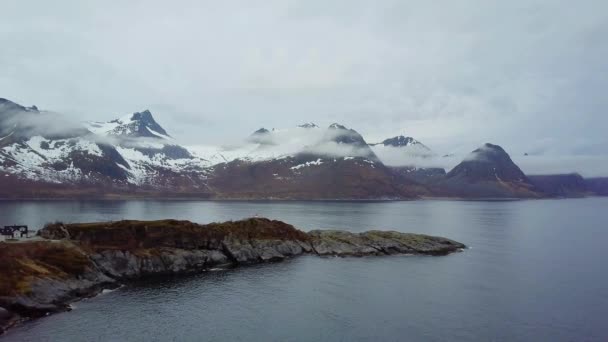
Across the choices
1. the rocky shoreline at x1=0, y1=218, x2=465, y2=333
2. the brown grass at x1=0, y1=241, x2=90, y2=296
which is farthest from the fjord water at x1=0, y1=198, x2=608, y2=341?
the brown grass at x1=0, y1=241, x2=90, y2=296

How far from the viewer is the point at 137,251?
8669 centimetres

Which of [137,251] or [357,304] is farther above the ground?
[137,251]

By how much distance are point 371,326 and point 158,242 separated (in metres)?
53.6

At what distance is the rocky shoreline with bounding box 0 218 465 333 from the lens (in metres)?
63.6

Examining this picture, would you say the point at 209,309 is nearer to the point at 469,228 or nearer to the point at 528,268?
the point at 528,268

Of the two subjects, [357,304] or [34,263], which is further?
[34,263]

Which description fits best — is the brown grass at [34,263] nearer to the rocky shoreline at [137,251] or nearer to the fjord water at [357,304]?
the rocky shoreline at [137,251]

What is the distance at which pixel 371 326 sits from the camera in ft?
189

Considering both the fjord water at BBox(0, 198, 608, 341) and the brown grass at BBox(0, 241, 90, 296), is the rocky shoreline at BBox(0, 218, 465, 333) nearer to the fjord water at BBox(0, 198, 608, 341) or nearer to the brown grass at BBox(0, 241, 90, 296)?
the brown grass at BBox(0, 241, 90, 296)

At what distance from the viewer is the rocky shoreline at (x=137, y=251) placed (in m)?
63.6

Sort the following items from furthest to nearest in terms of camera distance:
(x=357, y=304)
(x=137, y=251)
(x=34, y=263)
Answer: (x=137, y=251), (x=34, y=263), (x=357, y=304)

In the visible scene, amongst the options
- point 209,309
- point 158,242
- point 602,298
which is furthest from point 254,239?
point 602,298

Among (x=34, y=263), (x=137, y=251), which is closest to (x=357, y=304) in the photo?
(x=137, y=251)

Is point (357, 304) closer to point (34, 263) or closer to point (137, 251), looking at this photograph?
point (137, 251)
